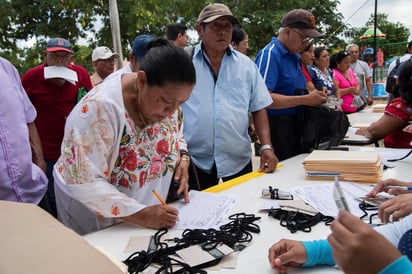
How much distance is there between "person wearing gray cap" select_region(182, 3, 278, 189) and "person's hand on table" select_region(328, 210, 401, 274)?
128cm

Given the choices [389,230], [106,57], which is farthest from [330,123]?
[106,57]

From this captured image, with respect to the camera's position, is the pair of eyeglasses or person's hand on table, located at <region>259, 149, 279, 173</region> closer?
the pair of eyeglasses

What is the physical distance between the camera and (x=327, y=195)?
1436mm

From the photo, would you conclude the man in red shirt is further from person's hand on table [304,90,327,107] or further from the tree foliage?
the tree foliage

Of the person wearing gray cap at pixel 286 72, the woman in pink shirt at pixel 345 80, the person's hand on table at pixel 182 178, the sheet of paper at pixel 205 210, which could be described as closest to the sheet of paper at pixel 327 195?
the sheet of paper at pixel 205 210

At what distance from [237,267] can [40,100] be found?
7.43 ft

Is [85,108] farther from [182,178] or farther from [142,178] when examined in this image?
[182,178]

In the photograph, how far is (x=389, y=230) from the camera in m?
0.95

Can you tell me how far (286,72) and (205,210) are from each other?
1.35 metres

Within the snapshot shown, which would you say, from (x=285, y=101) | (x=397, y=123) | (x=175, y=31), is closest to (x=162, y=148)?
(x=285, y=101)

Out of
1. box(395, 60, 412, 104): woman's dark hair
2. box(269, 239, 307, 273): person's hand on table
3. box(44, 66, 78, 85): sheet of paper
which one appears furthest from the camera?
box(44, 66, 78, 85): sheet of paper

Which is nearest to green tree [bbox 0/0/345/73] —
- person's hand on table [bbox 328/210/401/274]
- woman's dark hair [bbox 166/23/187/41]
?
woman's dark hair [bbox 166/23/187/41]

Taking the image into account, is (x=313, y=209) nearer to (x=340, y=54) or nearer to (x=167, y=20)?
(x=340, y=54)

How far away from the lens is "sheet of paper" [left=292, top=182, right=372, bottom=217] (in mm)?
1285
